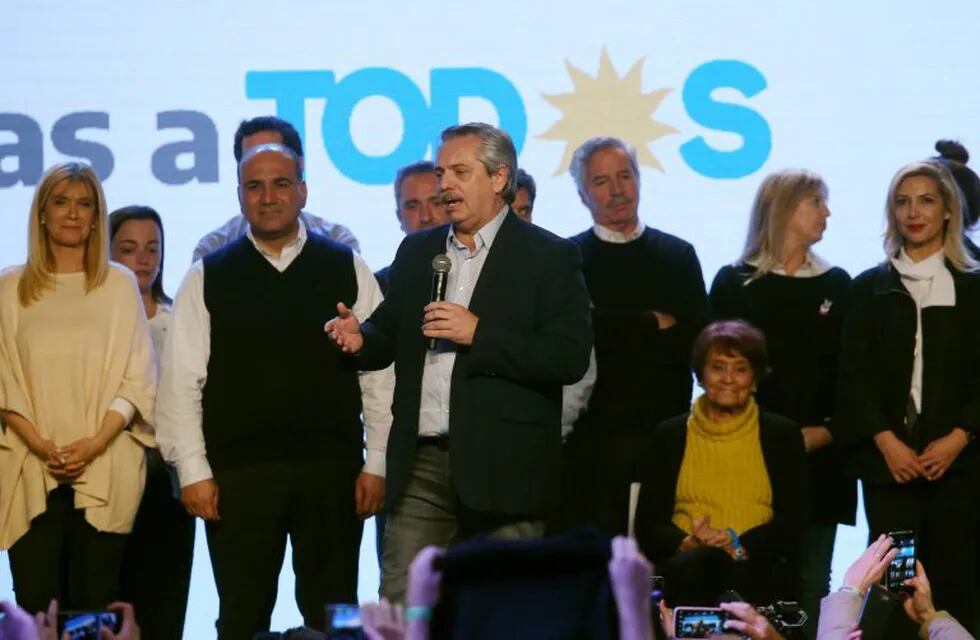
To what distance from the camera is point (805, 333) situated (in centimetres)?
569

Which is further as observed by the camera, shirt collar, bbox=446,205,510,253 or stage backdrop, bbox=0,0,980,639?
stage backdrop, bbox=0,0,980,639

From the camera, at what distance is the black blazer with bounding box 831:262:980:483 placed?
5379 millimetres

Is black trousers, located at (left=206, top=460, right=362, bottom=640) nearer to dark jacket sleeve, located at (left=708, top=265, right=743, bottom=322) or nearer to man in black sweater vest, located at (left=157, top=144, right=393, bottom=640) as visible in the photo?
man in black sweater vest, located at (left=157, top=144, right=393, bottom=640)

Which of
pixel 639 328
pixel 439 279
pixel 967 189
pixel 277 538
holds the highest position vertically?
pixel 967 189

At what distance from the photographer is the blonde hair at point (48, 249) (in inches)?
203

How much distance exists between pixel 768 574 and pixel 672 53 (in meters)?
2.21

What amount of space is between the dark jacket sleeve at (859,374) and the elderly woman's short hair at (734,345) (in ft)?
0.88

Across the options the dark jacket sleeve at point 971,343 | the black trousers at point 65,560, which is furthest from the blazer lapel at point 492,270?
the dark jacket sleeve at point 971,343

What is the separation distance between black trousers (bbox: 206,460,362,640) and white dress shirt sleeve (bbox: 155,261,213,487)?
11cm

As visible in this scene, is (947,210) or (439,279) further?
(947,210)

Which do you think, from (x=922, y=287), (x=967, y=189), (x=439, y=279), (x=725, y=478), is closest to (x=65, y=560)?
(x=439, y=279)

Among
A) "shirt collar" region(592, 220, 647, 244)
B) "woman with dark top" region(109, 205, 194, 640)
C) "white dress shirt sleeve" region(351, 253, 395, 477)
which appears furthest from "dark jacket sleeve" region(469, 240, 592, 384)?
"woman with dark top" region(109, 205, 194, 640)

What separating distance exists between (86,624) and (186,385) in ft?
5.91

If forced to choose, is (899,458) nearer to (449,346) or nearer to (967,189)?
(967,189)
